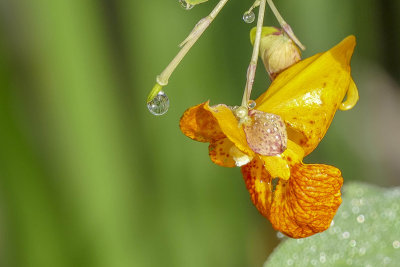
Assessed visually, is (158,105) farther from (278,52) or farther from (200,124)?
(278,52)

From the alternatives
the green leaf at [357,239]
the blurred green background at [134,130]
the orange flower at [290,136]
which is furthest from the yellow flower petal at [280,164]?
the blurred green background at [134,130]

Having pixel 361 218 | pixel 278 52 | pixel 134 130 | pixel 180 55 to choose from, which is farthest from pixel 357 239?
pixel 134 130

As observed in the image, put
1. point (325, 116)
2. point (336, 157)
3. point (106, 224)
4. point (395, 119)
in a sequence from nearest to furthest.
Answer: point (325, 116) < point (106, 224) < point (336, 157) < point (395, 119)

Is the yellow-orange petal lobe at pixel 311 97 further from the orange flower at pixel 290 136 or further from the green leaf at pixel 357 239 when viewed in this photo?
the green leaf at pixel 357 239

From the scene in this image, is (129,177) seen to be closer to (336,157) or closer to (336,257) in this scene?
(336,157)

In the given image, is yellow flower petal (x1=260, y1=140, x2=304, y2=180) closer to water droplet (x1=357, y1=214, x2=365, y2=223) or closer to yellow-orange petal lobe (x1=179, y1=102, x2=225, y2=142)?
yellow-orange petal lobe (x1=179, y1=102, x2=225, y2=142)

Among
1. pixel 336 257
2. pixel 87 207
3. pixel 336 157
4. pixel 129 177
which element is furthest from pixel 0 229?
pixel 336 257
